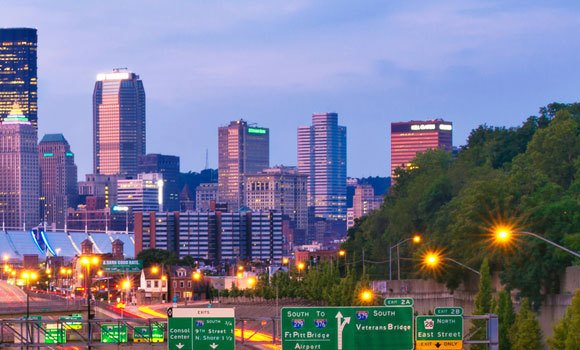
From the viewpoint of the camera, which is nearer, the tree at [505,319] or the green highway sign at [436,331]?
the green highway sign at [436,331]

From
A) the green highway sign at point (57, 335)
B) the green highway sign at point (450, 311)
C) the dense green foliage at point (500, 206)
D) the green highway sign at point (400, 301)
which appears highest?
the dense green foliage at point (500, 206)

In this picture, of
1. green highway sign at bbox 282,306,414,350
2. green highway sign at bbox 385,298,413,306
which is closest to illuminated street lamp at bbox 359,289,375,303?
green highway sign at bbox 385,298,413,306

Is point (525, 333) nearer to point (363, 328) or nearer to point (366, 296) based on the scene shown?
point (363, 328)

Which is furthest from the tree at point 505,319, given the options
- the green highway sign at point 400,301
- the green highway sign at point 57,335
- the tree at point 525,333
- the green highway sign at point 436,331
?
the green highway sign at point 436,331

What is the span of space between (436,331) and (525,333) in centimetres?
2325

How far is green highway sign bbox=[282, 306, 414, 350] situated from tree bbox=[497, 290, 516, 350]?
28490 mm

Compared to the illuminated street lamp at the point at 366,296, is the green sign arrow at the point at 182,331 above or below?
above

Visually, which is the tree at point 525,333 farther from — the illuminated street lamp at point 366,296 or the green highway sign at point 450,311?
the illuminated street lamp at point 366,296

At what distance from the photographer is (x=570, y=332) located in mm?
72000

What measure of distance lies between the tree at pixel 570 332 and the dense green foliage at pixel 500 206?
23.1 meters

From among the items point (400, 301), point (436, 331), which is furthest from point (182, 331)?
point (400, 301)

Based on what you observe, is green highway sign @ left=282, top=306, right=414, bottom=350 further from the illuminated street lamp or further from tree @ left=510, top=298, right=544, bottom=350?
the illuminated street lamp

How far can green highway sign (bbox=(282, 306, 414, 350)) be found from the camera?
5741 centimetres

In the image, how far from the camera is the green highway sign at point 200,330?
59.6 meters
